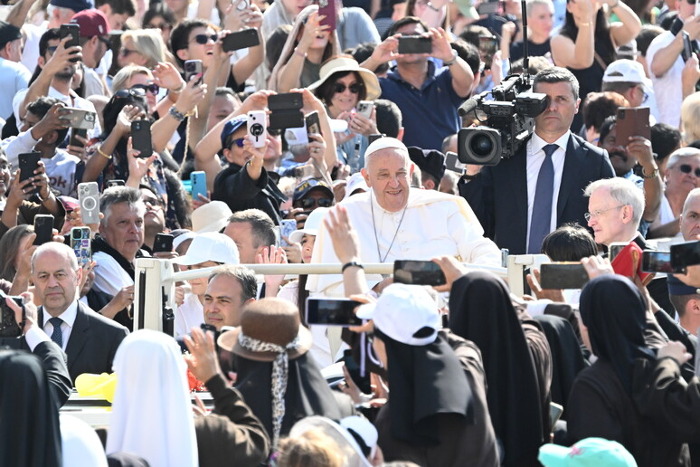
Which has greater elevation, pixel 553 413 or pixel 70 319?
pixel 70 319

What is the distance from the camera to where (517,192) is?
373 inches

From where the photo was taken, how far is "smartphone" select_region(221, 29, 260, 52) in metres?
11.8

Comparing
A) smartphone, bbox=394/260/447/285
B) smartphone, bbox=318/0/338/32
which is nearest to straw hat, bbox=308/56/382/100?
smartphone, bbox=318/0/338/32

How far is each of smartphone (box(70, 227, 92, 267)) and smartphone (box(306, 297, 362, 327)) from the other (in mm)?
3062

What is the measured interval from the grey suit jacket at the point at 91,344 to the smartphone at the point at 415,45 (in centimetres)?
419

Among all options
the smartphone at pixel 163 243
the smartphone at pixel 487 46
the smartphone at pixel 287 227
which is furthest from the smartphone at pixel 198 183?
the smartphone at pixel 487 46

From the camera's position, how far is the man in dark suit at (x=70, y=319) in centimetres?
818

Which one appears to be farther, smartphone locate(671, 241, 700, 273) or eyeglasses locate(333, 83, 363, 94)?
eyeglasses locate(333, 83, 363, 94)

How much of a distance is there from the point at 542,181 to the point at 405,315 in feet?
12.7

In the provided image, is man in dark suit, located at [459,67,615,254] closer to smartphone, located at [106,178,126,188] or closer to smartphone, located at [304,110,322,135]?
smartphone, located at [304,110,322,135]

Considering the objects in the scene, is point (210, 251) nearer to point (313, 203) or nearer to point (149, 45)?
point (313, 203)

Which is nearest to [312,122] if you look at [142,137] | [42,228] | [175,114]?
[175,114]

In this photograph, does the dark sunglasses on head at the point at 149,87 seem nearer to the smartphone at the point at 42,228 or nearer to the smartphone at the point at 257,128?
the smartphone at the point at 257,128

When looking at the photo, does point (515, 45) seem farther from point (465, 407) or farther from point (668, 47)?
point (465, 407)
